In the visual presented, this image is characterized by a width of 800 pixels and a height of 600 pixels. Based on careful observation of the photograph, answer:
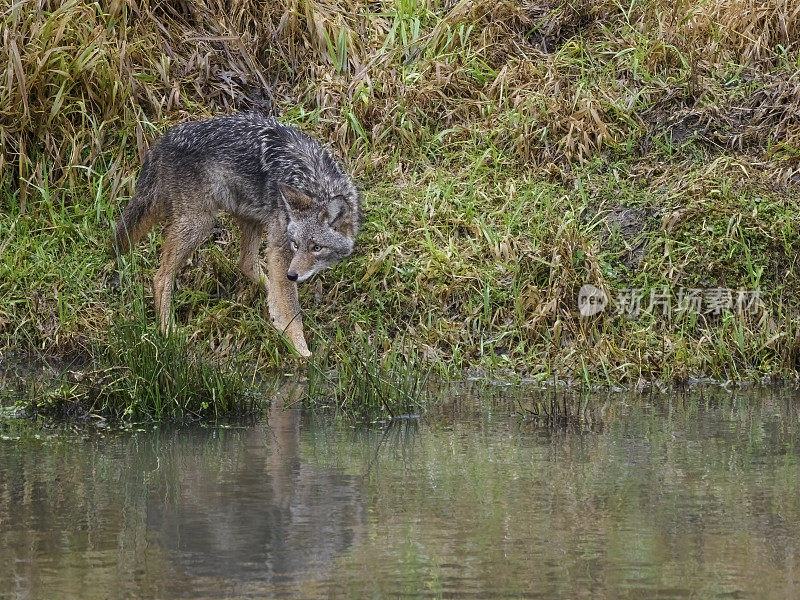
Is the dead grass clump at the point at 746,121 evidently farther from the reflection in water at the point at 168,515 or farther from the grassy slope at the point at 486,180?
the reflection in water at the point at 168,515

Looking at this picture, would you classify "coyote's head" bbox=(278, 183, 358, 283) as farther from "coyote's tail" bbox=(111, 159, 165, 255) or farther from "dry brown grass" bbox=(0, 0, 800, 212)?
"dry brown grass" bbox=(0, 0, 800, 212)

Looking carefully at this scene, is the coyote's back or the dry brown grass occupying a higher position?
the dry brown grass

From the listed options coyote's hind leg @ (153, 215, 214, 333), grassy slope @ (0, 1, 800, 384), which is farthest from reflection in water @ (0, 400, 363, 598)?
coyote's hind leg @ (153, 215, 214, 333)

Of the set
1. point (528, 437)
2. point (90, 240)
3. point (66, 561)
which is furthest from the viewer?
point (90, 240)

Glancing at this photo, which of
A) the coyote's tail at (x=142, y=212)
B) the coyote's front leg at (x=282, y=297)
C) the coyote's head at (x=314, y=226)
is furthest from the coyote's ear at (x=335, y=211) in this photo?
the coyote's tail at (x=142, y=212)

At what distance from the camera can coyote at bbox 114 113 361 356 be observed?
327 inches

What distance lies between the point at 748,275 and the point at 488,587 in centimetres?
521

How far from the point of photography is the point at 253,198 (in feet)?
27.9

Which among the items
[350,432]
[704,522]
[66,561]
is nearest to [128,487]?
[66,561]

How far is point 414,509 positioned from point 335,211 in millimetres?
4273

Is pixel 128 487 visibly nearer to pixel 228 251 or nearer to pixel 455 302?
pixel 455 302

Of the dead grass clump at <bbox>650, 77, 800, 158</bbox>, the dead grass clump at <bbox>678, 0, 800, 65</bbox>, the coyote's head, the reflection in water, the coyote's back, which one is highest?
the dead grass clump at <bbox>678, 0, 800, 65</bbox>

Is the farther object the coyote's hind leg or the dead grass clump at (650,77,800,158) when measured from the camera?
the dead grass clump at (650,77,800,158)

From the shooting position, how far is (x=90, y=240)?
30.0 feet
